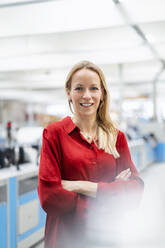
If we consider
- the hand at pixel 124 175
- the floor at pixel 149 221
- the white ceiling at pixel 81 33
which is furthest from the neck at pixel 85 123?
the white ceiling at pixel 81 33

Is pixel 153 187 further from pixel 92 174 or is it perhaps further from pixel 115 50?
pixel 92 174

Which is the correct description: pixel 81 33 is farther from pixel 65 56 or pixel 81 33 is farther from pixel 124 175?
pixel 124 175

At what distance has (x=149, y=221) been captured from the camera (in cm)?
297

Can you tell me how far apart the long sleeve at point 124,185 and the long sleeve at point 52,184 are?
14 centimetres

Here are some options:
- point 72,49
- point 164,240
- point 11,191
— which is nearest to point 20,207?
point 11,191

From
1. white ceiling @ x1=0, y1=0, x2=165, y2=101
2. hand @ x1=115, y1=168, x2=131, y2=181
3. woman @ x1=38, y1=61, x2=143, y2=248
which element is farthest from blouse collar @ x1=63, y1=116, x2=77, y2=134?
white ceiling @ x1=0, y1=0, x2=165, y2=101

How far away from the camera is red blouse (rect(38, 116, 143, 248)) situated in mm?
1068

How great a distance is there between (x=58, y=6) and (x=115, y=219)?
2.59 metres

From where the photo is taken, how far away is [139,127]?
7.57 m

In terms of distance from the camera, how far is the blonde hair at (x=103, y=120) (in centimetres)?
112

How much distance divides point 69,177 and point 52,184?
82 mm

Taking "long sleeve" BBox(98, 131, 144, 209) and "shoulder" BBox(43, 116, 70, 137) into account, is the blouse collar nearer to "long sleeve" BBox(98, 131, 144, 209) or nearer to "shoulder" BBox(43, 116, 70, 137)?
"shoulder" BBox(43, 116, 70, 137)

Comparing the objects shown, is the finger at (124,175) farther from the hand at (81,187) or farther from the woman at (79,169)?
the hand at (81,187)

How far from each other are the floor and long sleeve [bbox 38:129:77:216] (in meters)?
0.42
